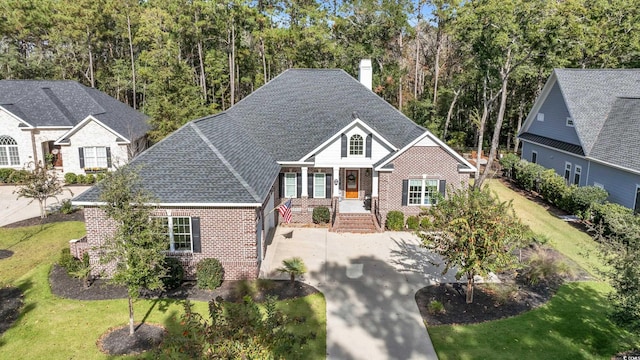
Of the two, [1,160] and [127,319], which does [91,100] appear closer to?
[1,160]

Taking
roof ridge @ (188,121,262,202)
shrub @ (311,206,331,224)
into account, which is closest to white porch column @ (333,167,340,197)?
shrub @ (311,206,331,224)

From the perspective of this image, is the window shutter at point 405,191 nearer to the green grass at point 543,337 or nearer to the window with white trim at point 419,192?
the window with white trim at point 419,192

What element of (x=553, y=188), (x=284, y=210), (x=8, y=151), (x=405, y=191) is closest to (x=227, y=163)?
(x=284, y=210)

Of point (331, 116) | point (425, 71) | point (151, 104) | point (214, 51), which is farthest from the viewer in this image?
point (425, 71)

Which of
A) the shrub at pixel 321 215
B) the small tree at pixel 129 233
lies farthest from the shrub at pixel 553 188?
the small tree at pixel 129 233

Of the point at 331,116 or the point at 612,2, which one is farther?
the point at 612,2

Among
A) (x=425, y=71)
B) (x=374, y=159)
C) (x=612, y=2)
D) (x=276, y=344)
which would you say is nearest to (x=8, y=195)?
(x=374, y=159)
